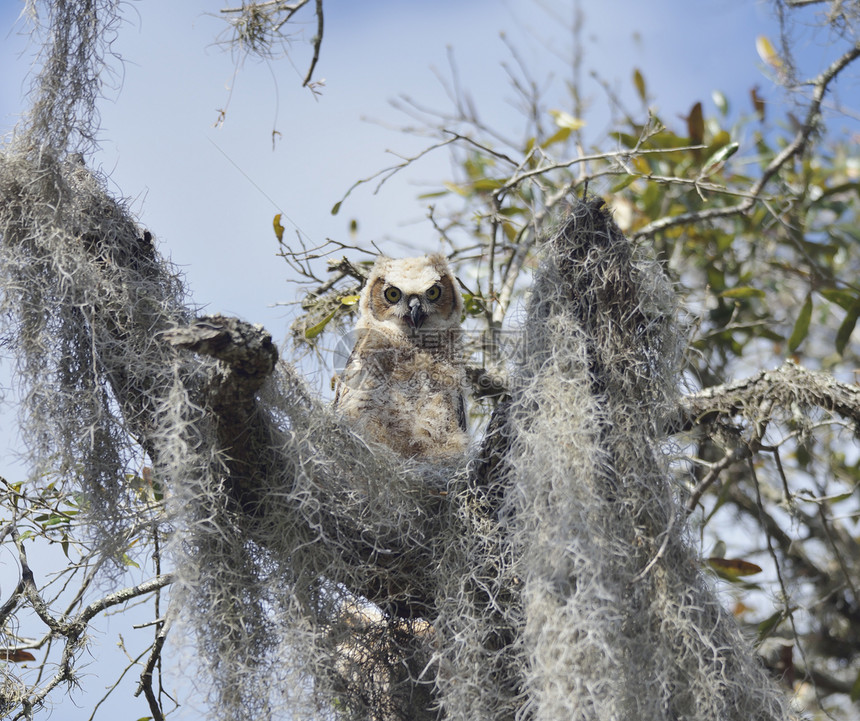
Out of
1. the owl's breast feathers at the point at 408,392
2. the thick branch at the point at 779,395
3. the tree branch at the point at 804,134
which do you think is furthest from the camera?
the tree branch at the point at 804,134

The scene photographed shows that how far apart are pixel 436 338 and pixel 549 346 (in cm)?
120

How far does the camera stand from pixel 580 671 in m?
1.87

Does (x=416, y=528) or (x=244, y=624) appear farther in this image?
(x=416, y=528)

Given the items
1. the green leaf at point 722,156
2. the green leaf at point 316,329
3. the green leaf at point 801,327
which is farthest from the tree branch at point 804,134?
the green leaf at point 316,329

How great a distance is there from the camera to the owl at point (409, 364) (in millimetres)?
3111

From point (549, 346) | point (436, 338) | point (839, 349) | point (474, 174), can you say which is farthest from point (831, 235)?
point (549, 346)

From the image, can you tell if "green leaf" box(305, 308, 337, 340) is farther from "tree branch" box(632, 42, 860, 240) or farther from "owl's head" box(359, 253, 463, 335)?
"tree branch" box(632, 42, 860, 240)

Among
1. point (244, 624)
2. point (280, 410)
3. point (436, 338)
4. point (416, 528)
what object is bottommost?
point (244, 624)

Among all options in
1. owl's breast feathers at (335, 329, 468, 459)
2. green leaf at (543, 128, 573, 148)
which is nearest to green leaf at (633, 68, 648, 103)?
green leaf at (543, 128, 573, 148)

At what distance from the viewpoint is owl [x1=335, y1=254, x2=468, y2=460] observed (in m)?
Answer: 3.11

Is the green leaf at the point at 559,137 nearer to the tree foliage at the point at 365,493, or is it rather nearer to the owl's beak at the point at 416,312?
the owl's beak at the point at 416,312

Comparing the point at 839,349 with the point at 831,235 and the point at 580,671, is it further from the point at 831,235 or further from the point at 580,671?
the point at 580,671

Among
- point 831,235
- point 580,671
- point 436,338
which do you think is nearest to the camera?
point 580,671

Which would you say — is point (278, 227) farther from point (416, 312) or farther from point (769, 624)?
point (769, 624)
